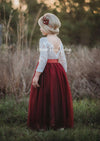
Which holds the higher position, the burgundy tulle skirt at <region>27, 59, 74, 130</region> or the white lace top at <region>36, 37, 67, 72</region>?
the white lace top at <region>36, 37, 67, 72</region>

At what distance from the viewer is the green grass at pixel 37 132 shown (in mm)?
2725

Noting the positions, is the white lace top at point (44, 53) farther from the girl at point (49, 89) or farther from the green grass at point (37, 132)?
the green grass at point (37, 132)

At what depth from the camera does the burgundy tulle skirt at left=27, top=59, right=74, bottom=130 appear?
2.95m

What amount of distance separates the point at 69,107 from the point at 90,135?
43 centimetres

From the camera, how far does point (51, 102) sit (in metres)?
2.92

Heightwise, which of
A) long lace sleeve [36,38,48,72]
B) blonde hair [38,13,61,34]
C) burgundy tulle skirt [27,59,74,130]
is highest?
blonde hair [38,13,61,34]

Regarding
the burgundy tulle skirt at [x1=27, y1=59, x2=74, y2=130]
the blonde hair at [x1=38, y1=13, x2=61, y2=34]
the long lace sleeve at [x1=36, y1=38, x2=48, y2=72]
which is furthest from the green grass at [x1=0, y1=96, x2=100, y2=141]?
the blonde hair at [x1=38, y1=13, x2=61, y2=34]

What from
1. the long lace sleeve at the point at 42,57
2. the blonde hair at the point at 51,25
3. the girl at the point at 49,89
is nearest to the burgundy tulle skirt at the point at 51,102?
the girl at the point at 49,89

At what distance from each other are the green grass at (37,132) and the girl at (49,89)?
0.47 feet

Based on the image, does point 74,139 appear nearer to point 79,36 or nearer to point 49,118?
point 49,118

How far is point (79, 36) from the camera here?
2288 cm

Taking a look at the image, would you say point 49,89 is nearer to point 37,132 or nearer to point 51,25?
point 37,132

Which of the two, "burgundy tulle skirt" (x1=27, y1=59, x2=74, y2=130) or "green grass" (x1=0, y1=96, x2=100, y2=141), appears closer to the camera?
"green grass" (x1=0, y1=96, x2=100, y2=141)

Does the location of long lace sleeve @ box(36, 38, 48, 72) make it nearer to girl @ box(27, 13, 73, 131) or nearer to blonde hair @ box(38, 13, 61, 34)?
girl @ box(27, 13, 73, 131)
